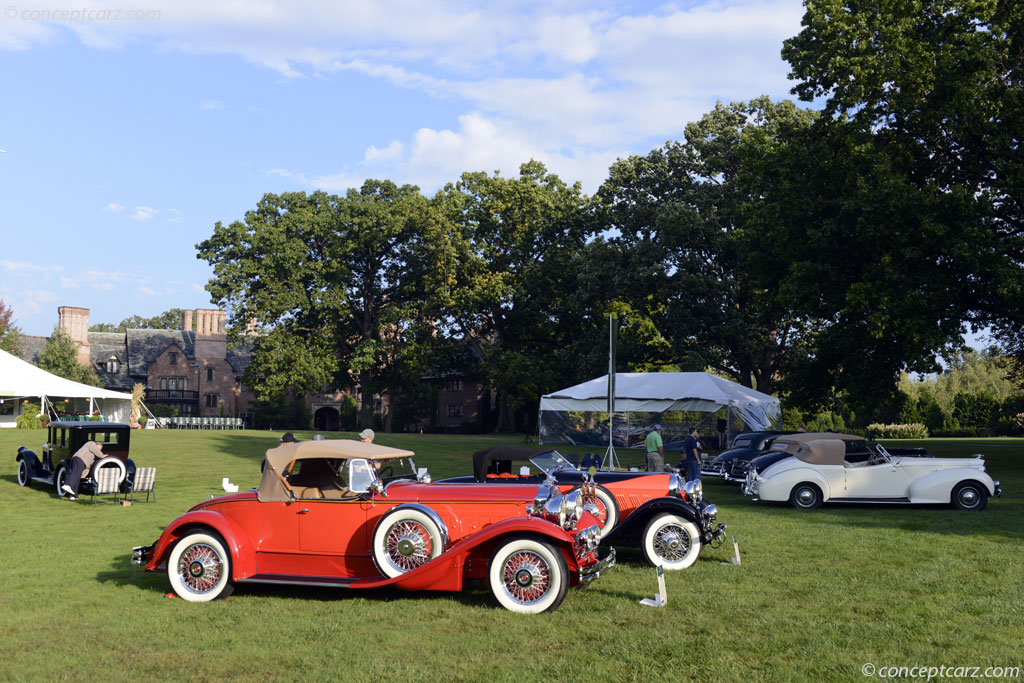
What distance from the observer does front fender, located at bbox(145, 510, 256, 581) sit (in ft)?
28.0

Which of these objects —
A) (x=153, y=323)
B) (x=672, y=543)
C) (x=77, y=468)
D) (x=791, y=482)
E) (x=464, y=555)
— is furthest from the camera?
(x=153, y=323)

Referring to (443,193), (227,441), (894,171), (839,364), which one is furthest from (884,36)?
(443,193)

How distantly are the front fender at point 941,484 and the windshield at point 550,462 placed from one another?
7.05m

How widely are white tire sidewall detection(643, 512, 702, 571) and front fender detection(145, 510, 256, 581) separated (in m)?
4.83

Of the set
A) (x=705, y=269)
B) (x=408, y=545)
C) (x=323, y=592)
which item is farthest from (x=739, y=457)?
(x=705, y=269)

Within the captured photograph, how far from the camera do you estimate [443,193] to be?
57844 millimetres

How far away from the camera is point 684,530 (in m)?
10.7

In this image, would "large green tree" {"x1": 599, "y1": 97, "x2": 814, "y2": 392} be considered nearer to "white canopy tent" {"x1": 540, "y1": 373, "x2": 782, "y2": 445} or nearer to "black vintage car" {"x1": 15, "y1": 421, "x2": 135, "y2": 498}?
"white canopy tent" {"x1": 540, "y1": 373, "x2": 782, "y2": 445}

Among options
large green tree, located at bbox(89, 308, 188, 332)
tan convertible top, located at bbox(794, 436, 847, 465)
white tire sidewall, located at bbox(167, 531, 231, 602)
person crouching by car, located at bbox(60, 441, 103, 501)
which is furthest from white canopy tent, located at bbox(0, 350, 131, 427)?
large green tree, located at bbox(89, 308, 188, 332)

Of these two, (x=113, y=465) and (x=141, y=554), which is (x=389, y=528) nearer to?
(x=141, y=554)

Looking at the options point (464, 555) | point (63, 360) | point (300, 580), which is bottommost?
point (300, 580)

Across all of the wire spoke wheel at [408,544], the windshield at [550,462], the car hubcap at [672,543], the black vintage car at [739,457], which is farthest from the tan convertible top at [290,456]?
the black vintage car at [739,457]

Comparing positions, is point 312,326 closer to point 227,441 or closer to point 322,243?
point 322,243

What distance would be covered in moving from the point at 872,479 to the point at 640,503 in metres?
6.87
